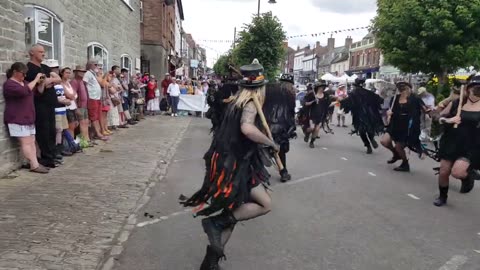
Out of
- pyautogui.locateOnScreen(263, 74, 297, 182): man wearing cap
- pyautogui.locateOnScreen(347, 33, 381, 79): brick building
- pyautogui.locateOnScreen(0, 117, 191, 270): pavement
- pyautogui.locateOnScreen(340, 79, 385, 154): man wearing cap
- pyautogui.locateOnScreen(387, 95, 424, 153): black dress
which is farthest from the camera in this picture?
pyautogui.locateOnScreen(347, 33, 381, 79): brick building

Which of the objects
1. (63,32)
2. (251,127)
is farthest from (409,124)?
(63,32)

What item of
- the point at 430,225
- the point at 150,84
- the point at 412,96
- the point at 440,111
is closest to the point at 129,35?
the point at 150,84

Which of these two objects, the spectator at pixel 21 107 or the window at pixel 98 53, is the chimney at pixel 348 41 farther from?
the spectator at pixel 21 107

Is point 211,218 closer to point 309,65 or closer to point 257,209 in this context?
point 257,209

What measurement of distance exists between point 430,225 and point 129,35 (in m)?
16.1

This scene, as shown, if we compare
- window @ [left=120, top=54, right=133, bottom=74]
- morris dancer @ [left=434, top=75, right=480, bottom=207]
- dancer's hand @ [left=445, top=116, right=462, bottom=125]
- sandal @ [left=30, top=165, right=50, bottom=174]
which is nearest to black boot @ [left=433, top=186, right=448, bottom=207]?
morris dancer @ [left=434, top=75, right=480, bottom=207]

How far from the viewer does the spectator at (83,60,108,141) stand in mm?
10797

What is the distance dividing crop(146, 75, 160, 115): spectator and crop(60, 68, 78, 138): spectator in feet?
32.3

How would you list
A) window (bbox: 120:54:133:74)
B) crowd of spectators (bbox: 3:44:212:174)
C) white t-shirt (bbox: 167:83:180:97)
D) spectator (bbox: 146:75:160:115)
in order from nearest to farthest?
crowd of spectators (bbox: 3:44:212:174) → window (bbox: 120:54:133:74) → spectator (bbox: 146:75:160:115) → white t-shirt (bbox: 167:83:180:97)

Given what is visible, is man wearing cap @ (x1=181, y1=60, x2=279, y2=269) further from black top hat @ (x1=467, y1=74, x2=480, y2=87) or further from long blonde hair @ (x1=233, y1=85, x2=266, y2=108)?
black top hat @ (x1=467, y1=74, x2=480, y2=87)

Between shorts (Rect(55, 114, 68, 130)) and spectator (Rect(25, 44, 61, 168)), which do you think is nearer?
spectator (Rect(25, 44, 61, 168))

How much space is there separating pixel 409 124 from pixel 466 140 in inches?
108

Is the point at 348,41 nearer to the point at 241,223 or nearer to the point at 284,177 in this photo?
the point at 284,177

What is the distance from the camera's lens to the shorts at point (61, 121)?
8578 millimetres
